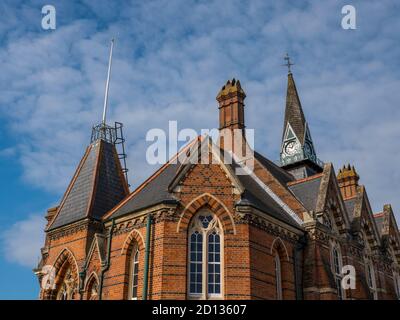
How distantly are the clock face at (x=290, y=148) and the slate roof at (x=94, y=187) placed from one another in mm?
17360

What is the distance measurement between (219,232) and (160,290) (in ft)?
11.5

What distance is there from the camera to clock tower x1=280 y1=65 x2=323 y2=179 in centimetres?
4003

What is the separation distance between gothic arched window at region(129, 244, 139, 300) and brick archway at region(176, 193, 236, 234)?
8.73ft

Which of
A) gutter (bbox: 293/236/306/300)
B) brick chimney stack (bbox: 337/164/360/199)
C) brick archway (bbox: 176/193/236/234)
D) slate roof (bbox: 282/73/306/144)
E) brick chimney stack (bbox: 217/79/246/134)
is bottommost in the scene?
gutter (bbox: 293/236/306/300)

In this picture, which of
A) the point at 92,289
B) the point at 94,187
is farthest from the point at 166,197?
the point at 94,187

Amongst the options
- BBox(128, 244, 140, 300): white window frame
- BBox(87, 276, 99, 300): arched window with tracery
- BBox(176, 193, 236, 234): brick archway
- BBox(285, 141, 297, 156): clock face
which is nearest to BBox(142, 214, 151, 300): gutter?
BBox(128, 244, 140, 300): white window frame

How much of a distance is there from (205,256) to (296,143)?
75.4 feet

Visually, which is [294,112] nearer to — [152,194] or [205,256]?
[152,194]

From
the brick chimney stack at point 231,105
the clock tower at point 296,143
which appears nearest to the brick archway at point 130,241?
the brick chimney stack at point 231,105

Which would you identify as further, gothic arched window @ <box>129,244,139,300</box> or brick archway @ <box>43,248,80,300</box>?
brick archway @ <box>43,248,80,300</box>

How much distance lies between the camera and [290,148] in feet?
137

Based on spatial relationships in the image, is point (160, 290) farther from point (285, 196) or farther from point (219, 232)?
point (285, 196)

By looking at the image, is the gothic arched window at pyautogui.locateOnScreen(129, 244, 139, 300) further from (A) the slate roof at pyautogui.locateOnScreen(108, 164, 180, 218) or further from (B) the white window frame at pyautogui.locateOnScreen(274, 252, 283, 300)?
(B) the white window frame at pyautogui.locateOnScreen(274, 252, 283, 300)
